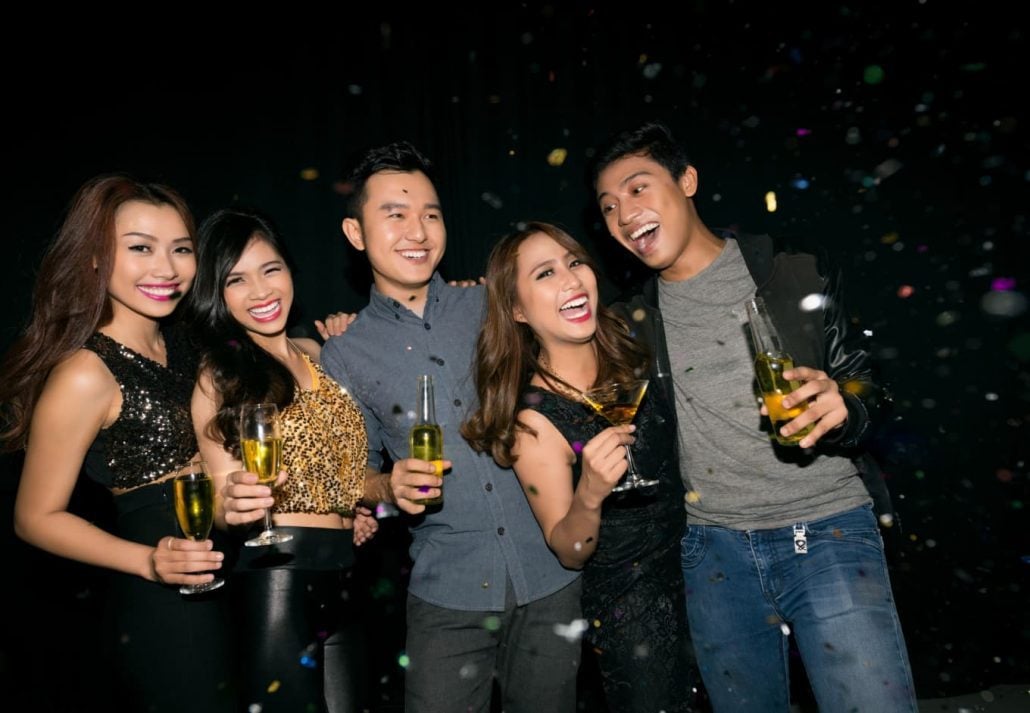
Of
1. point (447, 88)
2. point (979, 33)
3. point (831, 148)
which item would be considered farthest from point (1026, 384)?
point (447, 88)

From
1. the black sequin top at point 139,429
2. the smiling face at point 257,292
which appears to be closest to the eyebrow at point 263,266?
the smiling face at point 257,292

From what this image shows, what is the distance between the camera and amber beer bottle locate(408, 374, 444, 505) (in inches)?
71.1

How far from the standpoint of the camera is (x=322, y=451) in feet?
6.97

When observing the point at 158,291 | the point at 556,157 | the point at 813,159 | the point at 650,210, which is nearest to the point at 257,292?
the point at 158,291

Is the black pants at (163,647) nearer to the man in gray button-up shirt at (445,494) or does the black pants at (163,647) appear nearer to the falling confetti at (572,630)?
the man in gray button-up shirt at (445,494)

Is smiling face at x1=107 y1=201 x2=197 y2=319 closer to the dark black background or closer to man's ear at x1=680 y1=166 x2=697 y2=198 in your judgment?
the dark black background

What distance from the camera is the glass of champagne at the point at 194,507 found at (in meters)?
1.72

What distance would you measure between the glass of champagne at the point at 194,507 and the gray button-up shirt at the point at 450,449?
676 mm

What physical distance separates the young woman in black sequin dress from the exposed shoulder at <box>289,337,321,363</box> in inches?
19.2

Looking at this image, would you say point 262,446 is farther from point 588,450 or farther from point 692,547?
point 692,547

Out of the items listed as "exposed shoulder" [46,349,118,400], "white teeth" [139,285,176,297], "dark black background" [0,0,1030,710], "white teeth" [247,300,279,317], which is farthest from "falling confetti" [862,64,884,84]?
"exposed shoulder" [46,349,118,400]

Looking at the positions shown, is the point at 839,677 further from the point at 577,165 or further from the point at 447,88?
the point at 447,88

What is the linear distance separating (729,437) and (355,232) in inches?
61.8

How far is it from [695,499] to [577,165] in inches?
92.1
